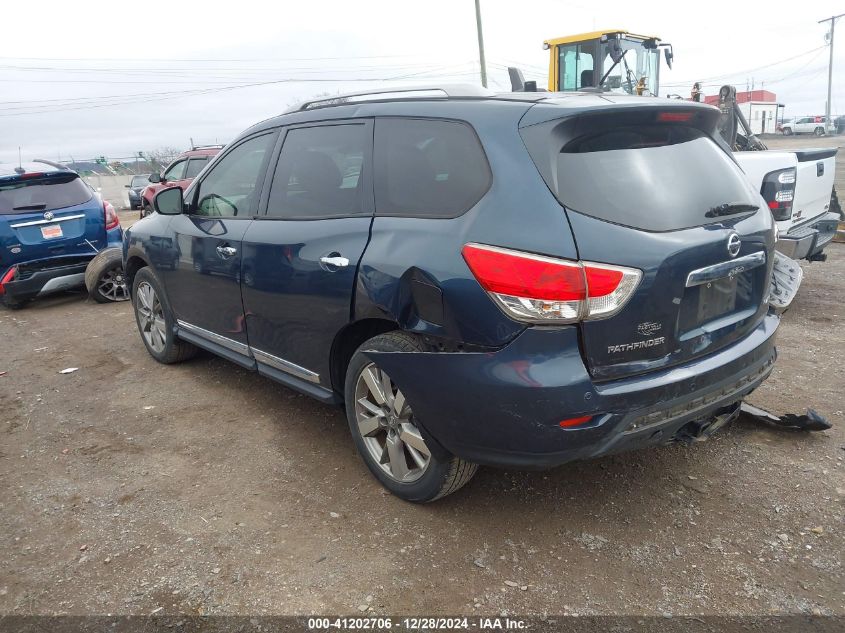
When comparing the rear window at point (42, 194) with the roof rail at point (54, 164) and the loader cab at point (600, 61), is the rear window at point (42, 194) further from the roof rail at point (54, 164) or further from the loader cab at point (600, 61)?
the loader cab at point (600, 61)

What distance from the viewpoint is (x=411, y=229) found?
2891mm

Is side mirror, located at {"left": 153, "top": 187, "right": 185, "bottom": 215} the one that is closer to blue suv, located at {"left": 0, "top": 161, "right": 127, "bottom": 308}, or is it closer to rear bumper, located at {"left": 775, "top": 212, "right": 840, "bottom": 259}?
blue suv, located at {"left": 0, "top": 161, "right": 127, "bottom": 308}

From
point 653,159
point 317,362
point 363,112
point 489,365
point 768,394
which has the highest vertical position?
point 363,112

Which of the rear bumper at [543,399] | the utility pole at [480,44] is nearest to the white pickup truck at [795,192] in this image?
the rear bumper at [543,399]

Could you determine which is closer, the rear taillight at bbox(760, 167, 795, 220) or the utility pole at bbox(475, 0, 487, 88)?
the rear taillight at bbox(760, 167, 795, 220)

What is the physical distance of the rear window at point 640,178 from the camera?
2572 millimetres

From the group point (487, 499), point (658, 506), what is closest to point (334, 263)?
point (487, 499)

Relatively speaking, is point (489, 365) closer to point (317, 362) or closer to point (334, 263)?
point (334, 263)

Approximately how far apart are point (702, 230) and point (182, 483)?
2819mm

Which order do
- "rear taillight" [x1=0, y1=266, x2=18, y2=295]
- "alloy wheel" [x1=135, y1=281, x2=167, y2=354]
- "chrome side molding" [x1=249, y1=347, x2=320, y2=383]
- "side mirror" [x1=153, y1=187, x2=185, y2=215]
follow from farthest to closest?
1. "rear taillight" [x1=0, y1=266, x2=18, y2=295]
2. "alloy wheel" [x1=135, y1=281, x2=167, y2=354]
3. "side mirror" [x1=153, y1=187, x2=185, y2=215]
4. "chrome side molding" [x1=249, y1=347, x2=320, y2=383]

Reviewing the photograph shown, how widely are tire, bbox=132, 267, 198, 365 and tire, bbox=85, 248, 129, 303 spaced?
2315mm

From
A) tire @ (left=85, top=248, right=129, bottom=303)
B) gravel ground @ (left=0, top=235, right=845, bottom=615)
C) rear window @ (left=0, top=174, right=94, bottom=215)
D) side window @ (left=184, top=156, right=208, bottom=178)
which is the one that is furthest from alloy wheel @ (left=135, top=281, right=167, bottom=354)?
side window @ (left=184, top=156, right=208, bottom=178)

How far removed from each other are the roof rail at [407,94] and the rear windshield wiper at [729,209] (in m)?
1.10

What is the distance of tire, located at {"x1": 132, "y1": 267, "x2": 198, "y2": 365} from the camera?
5.07 meters
